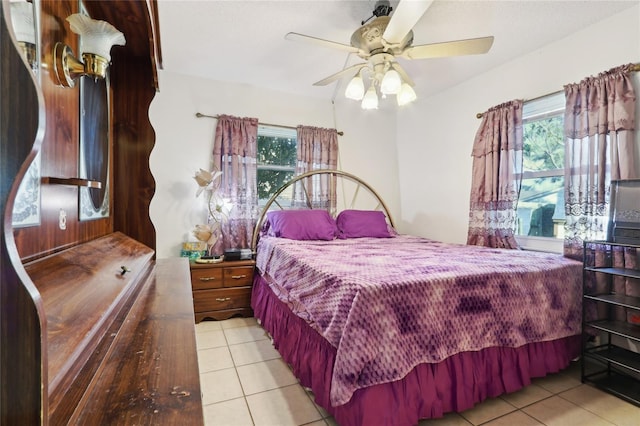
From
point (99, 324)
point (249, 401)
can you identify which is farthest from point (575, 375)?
point (99, 324)

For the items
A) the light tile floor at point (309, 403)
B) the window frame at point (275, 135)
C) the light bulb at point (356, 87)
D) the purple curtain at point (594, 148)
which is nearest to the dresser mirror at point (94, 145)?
the light tile floor at point (309, 403)

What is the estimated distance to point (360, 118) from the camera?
417 cm

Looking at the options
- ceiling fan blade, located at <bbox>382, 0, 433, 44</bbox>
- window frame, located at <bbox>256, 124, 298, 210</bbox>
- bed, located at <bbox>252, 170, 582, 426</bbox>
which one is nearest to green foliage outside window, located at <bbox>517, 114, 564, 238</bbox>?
bed, located at <bbox>252, 170, 582, 426</bbox>

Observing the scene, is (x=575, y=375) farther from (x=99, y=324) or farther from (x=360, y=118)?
(x=360, y=118)

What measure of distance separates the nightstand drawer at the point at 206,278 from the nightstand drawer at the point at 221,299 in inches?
1.9

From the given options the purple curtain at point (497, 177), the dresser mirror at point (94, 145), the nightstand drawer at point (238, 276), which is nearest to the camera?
the dresser mirror at point (94, 145)

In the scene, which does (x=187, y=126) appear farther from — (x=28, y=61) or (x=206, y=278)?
(x=28, y=61)

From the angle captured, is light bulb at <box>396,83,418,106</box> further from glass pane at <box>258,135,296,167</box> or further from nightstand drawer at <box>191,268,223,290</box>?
Answer: nightstand drawer at <box>191,268,223,290</box>

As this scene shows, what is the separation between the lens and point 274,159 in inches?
148

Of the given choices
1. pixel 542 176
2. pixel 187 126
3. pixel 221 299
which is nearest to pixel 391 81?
pixel 542 176

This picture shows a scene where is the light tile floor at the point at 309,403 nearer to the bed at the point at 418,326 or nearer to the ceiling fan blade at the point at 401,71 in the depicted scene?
the bed at the point at 418,326

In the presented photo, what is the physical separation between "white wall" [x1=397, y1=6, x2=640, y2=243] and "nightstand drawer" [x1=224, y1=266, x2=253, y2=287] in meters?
2.28

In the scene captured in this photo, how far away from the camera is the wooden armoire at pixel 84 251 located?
332 mm

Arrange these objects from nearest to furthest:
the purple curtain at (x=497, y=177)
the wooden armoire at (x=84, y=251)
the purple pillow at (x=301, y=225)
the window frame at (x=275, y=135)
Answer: the wooden armoire at (x=84, y=251)
the purple curtain at (x=497, y=177)
the purple pillow at (x=301, y=225)
the window frame at (x=275, y=135)
